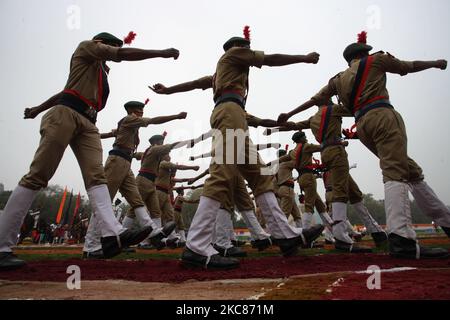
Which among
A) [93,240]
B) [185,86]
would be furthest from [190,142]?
[93,240]

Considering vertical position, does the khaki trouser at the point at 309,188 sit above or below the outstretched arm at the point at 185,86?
below

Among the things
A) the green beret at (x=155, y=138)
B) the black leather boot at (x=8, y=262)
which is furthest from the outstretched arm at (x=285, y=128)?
the green beret at (x=155, y=138)

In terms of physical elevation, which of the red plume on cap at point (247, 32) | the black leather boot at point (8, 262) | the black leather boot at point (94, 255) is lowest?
the black leather boot at point (94, 255)

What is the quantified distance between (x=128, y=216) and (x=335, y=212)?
4.81m

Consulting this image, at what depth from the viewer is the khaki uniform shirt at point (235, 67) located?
3.42 m

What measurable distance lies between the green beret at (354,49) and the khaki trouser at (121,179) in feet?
14.0

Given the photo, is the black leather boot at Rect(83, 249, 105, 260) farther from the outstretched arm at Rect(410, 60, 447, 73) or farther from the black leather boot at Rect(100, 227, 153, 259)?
the outstretched arm at Rect(410, 60, 447, 73)

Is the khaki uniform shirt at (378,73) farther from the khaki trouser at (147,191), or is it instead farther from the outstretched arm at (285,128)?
the khaki trouser at (147,191)

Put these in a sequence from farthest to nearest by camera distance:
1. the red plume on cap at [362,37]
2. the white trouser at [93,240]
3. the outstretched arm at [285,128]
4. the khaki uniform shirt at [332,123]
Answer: the khaki uniform shirt at [332,123] < the outstretched arm at [285,128] < the white trouser at [93,240] < the red plume on cap at [362,37]

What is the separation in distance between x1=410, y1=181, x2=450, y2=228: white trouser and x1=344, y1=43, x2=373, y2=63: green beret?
2011 mm

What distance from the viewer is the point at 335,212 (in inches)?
205

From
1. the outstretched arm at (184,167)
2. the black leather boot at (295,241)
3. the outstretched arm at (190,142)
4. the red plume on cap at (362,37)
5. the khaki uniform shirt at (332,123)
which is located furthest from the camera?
the outstretched arm at (184,167)

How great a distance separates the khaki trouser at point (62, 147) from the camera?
3.27 meters

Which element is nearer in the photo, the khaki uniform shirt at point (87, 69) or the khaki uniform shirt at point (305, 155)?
the khaki uniform shirt at point (87, 69)
